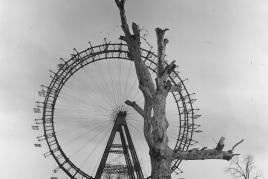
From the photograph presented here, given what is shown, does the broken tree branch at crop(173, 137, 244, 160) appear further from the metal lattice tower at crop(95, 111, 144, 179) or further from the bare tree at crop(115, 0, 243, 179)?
the metal lattice tower at crop(95, 111, 144, 179)

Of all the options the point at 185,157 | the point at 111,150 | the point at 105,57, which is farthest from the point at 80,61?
the point at 185,157

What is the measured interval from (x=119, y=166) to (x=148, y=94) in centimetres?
2267

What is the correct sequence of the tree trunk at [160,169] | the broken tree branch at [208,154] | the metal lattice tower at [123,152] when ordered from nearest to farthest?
1. the broken tree branch at [208,154]
2. the tree trunk at [160,169]
3. the metal lattice tower at [123,152]

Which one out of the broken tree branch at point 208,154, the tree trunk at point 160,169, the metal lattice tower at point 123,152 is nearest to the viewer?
the broken tree branch at point 208,154

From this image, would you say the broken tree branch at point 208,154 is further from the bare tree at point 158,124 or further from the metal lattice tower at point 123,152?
the metal lattice tower at point 123,152

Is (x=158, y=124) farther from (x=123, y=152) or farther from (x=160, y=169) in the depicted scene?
(x=123, y=152)

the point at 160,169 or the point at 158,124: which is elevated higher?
the point at 158,124

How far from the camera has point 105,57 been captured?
3153 centimetres

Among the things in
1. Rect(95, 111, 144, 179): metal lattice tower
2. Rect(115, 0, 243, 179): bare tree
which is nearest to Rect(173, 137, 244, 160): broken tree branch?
Rect(115, 0, 243, 179): bare tree

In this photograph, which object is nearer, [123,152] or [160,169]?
[160,169]

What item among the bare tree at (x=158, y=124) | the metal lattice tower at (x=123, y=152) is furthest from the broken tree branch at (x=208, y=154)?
the metal lattice tower at (x=123, y=152)

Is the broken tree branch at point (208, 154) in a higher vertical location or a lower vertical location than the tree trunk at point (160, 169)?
higher

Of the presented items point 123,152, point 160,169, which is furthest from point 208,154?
point 123,152

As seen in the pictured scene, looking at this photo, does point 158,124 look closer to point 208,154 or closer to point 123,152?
point 208,154
